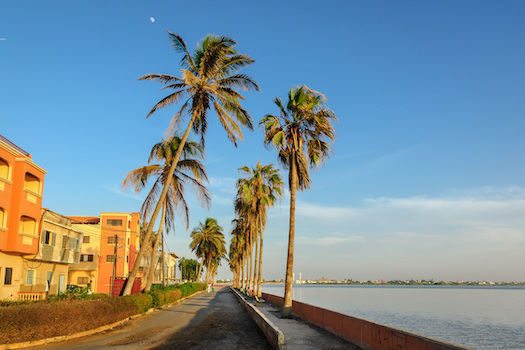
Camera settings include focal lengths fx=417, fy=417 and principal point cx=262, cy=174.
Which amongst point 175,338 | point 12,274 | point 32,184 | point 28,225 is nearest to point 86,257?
point 28,225

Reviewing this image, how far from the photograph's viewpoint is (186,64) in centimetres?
2594

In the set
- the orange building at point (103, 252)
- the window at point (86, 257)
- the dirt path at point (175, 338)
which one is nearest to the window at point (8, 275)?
the dirt path at point (175, 338)

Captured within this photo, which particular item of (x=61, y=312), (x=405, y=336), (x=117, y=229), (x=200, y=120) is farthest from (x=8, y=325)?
(x=117, y=229)

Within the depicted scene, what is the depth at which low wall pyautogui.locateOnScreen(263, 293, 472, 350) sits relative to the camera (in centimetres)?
866

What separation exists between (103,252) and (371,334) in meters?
57.4

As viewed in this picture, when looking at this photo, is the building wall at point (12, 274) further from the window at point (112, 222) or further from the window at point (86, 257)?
the window at point (112, 222)

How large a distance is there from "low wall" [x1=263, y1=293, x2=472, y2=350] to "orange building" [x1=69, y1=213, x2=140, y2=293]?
155 feet

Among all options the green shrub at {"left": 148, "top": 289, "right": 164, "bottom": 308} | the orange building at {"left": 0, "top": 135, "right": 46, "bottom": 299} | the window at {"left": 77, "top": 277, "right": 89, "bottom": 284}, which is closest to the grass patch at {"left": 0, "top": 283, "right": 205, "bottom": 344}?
the green shrub at {"left": 148, "top": 289, "right": 164, "bottom": 308}

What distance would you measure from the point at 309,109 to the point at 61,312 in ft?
53.2

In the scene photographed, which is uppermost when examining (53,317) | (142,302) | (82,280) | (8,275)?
(53,317)

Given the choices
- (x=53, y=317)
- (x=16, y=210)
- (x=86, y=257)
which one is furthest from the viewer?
(x=86, y=257)

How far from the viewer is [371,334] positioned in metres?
11.5

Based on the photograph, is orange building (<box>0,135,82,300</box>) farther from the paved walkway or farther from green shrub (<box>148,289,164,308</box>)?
the paved walkway

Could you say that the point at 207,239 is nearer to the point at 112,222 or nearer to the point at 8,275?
the point at 112,222
